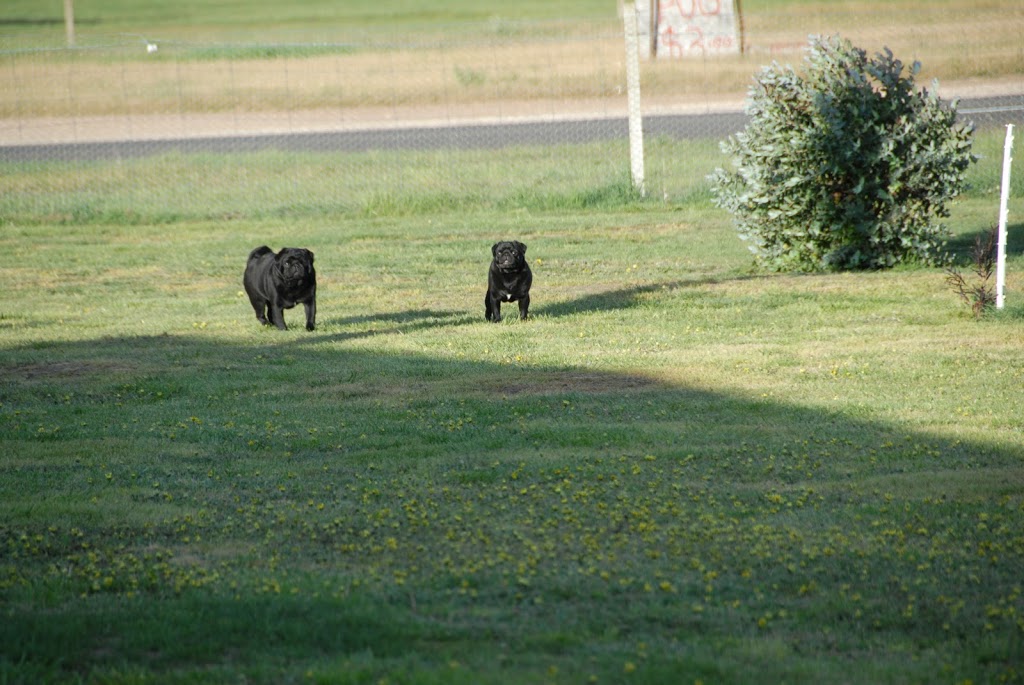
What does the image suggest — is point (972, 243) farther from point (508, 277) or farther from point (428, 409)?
point (428, 409)

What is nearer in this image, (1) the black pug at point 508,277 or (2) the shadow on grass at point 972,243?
(1) the black pug at point 508,277

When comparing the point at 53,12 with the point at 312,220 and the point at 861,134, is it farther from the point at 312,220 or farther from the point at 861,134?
the point at 861,134

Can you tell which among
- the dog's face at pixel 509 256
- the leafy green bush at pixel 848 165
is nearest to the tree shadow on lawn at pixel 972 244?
the leafy green bush at pixel 848 165

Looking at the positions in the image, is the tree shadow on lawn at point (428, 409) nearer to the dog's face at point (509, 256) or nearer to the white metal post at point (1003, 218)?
the dog's face at point (509, 256)

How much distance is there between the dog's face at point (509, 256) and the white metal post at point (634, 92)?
841 cm

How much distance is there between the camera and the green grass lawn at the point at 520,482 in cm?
479

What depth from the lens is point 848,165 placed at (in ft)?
45.7

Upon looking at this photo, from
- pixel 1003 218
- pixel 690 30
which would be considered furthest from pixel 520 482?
pixel 690 30

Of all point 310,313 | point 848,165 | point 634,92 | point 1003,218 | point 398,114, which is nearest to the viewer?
point 1003,218

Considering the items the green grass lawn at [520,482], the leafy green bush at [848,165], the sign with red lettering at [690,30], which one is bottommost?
the green grass lawn at [520,482]

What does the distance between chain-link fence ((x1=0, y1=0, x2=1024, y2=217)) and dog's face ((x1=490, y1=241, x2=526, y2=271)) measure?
754 cm

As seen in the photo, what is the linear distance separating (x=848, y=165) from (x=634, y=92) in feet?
21.2

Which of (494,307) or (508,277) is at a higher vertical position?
(508,277)

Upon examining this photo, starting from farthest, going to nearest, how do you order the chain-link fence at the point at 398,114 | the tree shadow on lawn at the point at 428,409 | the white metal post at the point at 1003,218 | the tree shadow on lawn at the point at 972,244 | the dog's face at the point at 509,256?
the chain-link fence at the point at 398,114 → the tree shadow on lawn at the point at 972,244 → the dog's face at the point at 509,256 → the white metal post at the point at 1003,218 → the tree shadow on lawn at the point at 428,409
